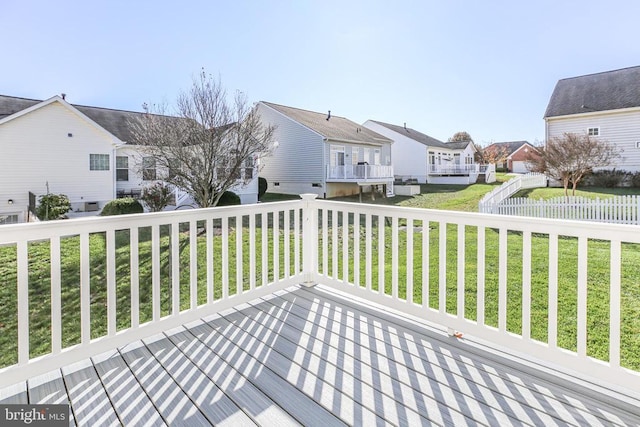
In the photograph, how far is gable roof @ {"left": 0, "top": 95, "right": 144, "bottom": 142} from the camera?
12.5 m

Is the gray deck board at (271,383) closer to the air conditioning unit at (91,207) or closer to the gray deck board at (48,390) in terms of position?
the gray deck board at (48,390)

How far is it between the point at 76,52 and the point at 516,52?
544 inches

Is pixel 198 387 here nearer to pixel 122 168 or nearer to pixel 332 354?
pixel 332 354

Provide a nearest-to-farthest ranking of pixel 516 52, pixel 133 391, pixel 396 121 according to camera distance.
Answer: pixel 133 391, pixel 516 52, pixel 396 121

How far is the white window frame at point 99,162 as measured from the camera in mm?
13500

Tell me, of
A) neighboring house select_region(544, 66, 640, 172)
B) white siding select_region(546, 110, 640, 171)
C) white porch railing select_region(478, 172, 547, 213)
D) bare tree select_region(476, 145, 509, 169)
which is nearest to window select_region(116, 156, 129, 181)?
white porch railing select_region(478, 172, 547, 213)

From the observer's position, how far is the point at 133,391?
6.05ft

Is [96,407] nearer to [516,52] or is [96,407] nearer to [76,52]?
[76,52]

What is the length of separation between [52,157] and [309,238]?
13304 mm

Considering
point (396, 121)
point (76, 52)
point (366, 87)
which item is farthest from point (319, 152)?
point (396, 121)

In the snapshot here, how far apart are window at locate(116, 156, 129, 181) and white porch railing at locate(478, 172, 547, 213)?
13.6 m

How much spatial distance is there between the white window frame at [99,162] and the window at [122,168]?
0.56m

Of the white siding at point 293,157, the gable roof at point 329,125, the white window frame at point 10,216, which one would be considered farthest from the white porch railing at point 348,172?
the white window frame at point 10,216

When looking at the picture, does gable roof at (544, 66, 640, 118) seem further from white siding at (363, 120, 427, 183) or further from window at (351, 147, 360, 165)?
window at (351, 147, 360, 165)
